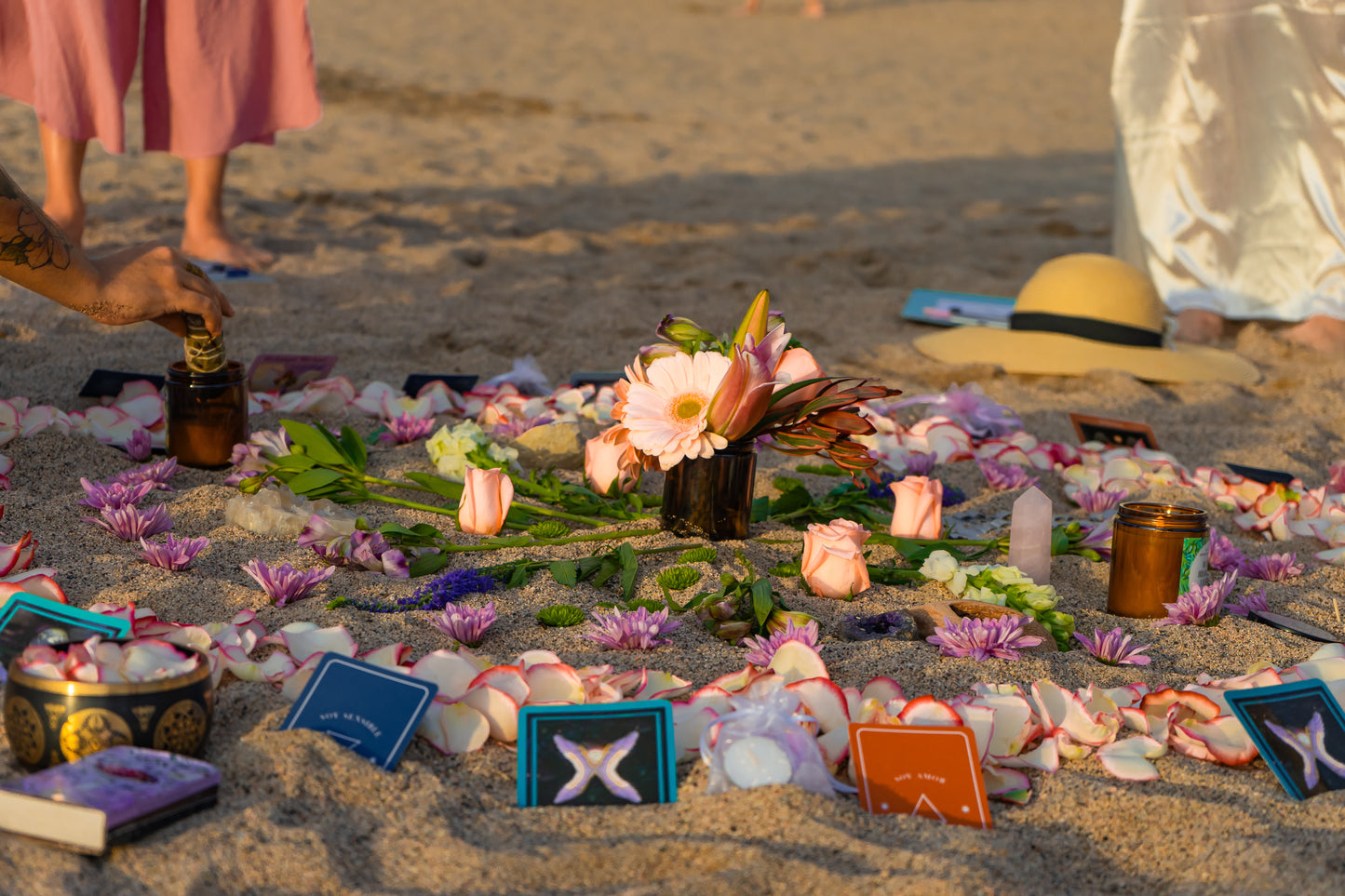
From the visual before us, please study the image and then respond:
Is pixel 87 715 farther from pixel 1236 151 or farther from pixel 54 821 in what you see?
pixel 1236 151

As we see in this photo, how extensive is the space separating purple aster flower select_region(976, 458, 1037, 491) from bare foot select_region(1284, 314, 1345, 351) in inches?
79.7

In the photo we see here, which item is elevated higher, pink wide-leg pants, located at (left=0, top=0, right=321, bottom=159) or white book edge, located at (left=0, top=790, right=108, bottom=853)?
pink wide-leg pants, located at (left=0, top=0, right=321, bottom=159)

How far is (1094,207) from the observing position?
21.5 ft

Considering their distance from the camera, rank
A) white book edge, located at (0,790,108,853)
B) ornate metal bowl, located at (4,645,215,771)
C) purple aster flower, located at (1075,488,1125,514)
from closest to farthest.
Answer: white book edge, located at (0,790,108,853)
ornate metal bowl, located at (4,645,215,771)
purple aster flower, located at (1075,488,1125,514)

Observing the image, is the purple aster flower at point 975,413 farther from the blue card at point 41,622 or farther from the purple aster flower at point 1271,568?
the blue card at point 41,622

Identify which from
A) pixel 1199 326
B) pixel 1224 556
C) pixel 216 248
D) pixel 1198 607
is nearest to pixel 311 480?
pixel 1198 607

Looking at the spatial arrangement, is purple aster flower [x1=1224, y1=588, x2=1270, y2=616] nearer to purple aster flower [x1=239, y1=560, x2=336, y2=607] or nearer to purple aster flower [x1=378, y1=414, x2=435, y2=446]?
purple aster flower [x1=239, y1=560, x2=336, y2=607]

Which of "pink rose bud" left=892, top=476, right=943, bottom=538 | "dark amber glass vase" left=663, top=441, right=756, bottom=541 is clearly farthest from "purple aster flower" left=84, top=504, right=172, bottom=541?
"pink rose bud" left=892, top=476, right=943, bottom=538

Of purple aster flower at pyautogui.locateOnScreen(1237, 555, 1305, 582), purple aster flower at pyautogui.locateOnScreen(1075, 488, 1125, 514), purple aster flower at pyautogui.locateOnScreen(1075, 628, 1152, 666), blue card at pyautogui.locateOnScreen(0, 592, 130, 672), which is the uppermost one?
blue card at pyautogui.locateOnScreen(0, 592, 130, 672)

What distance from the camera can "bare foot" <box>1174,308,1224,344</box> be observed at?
423 centimetres

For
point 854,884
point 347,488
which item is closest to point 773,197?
point 347,488

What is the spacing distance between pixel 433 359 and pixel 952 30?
1205cm

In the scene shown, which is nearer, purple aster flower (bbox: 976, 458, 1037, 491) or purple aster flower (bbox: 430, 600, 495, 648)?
purple aster flower (bbox: 430, 600, 495, 648)

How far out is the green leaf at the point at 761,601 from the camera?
172cm
